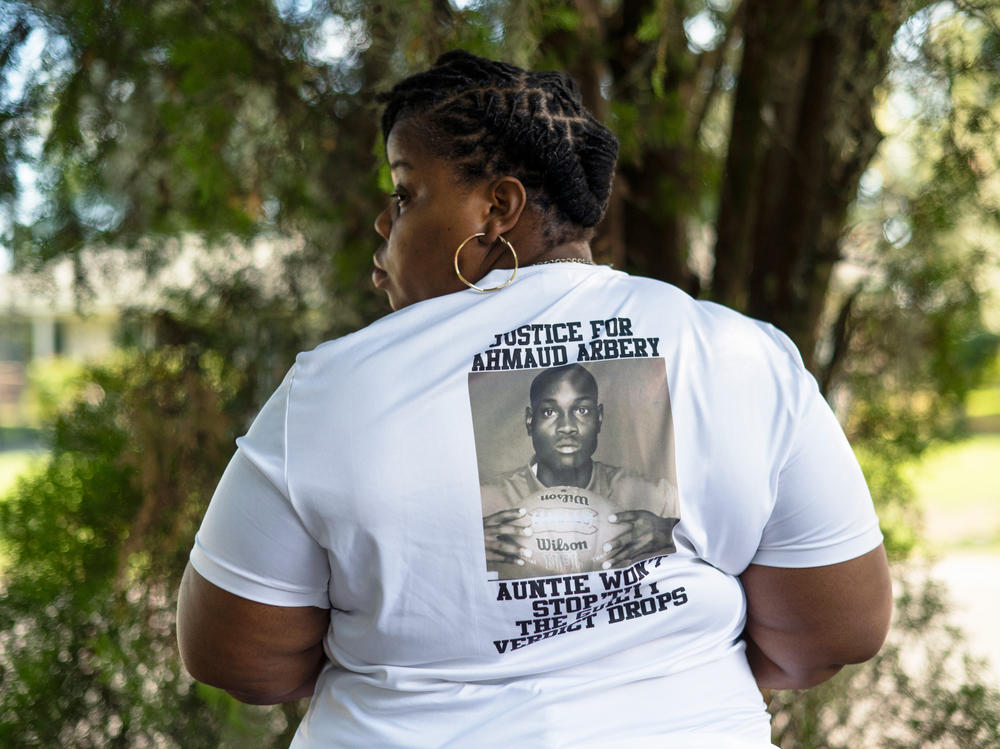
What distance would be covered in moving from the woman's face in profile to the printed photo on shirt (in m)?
0.24

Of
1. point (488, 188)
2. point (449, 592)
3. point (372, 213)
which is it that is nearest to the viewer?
point (449, 592)

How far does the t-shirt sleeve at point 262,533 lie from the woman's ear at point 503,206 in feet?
1.13

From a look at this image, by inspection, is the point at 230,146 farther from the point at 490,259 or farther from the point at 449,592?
the point at 449,592

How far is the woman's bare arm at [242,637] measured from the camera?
1.11 m

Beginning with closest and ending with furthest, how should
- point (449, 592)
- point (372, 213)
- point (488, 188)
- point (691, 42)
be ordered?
point (449, 592) → point (488, 188) → point (372, 213) → point (691, 42)

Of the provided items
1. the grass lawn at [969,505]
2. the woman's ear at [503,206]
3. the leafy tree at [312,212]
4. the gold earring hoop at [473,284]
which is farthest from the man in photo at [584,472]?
the grass lawn at [969,505]

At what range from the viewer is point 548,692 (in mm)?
1091

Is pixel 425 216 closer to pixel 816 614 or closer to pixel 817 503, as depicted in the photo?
pixel 817 503

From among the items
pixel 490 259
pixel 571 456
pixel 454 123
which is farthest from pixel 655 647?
pixel 454 123

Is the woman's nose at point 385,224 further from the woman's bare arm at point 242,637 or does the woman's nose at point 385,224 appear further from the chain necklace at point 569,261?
the woman's bare arm at point 242,637

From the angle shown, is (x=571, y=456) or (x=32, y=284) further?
(x=32, y=284)

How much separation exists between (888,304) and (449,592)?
1.88 metres

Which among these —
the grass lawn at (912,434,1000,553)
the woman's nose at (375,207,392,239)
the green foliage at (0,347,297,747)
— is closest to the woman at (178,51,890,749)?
the woman's nose at (375,207,392,239)

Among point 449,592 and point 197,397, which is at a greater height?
point 449,592
